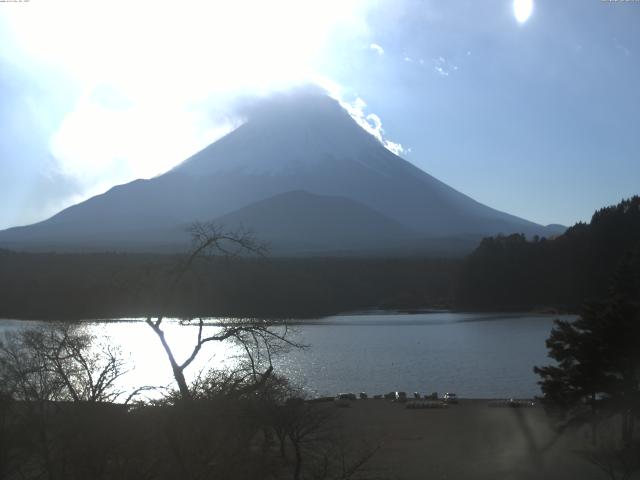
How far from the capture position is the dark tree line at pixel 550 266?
50.9 m

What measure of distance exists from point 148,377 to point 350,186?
387ft

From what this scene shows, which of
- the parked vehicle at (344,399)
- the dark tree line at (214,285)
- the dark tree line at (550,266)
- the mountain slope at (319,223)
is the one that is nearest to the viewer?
the dark tree line at (214,285)

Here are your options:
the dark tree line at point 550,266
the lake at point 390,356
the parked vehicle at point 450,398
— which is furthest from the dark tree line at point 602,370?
the dark tree line at point 550,266

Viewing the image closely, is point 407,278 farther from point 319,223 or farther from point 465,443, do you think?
point 319,223

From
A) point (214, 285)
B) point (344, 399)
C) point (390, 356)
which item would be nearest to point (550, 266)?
point (390, 356)

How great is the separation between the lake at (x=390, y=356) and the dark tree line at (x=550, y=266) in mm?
9688

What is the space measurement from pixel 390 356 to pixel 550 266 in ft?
100

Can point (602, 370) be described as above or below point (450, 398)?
above

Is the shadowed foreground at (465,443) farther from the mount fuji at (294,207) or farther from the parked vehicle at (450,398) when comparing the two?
the mount fuji at (294,207)

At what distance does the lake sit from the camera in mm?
21422

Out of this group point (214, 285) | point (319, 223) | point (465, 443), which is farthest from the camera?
point (319, 223)

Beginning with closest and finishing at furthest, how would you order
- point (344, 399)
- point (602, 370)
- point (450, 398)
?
point (602, 370), point (450, 398), point (344, 399)

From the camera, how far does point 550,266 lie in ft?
181

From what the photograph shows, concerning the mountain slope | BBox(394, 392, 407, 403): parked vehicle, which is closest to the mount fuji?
the mountain slope
